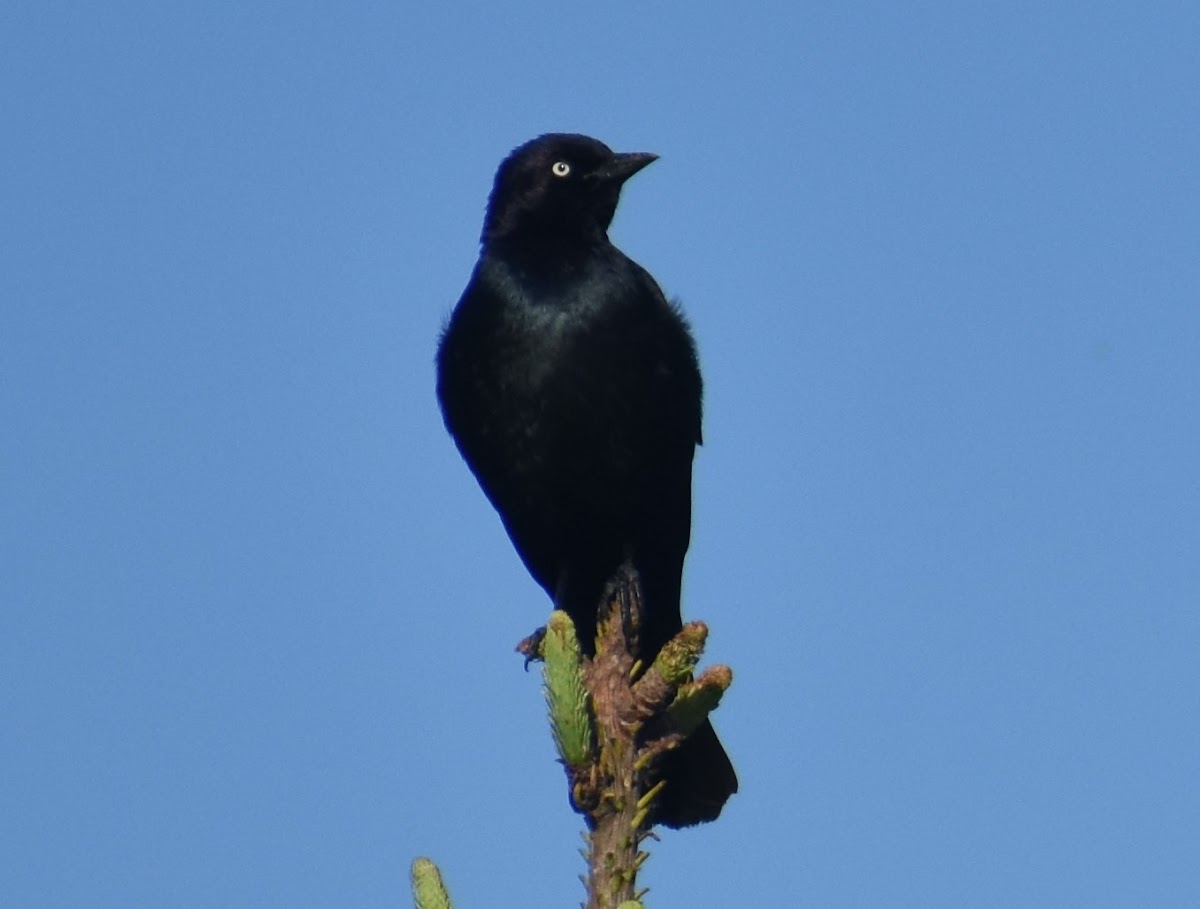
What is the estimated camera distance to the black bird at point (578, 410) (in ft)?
21.1

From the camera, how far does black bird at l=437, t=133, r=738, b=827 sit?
6.43 metres

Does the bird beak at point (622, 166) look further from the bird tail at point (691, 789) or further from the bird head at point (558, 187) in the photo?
the bird tail at point (691, 789)

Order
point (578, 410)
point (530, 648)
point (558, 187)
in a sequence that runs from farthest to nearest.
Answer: point (558, 187)
point (578, 410)
point (530, 648)

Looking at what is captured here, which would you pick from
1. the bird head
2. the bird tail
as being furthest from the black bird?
the bird tail

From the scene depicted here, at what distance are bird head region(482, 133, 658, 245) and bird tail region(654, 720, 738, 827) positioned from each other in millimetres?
2404

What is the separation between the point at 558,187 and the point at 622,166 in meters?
0.31

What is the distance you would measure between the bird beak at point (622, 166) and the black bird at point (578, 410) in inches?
14.9

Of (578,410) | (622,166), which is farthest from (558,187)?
(578,410)

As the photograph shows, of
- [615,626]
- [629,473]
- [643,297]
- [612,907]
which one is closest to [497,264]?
[643,297]

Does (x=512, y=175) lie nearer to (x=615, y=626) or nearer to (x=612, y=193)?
(x=612, y=193)

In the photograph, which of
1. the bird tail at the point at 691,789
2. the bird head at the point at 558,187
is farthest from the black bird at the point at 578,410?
the bird tail at the point at 691,789

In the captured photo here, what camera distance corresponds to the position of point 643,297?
6758mm

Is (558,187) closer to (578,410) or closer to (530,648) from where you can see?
(578,410)

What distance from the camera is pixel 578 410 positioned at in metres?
6.39
